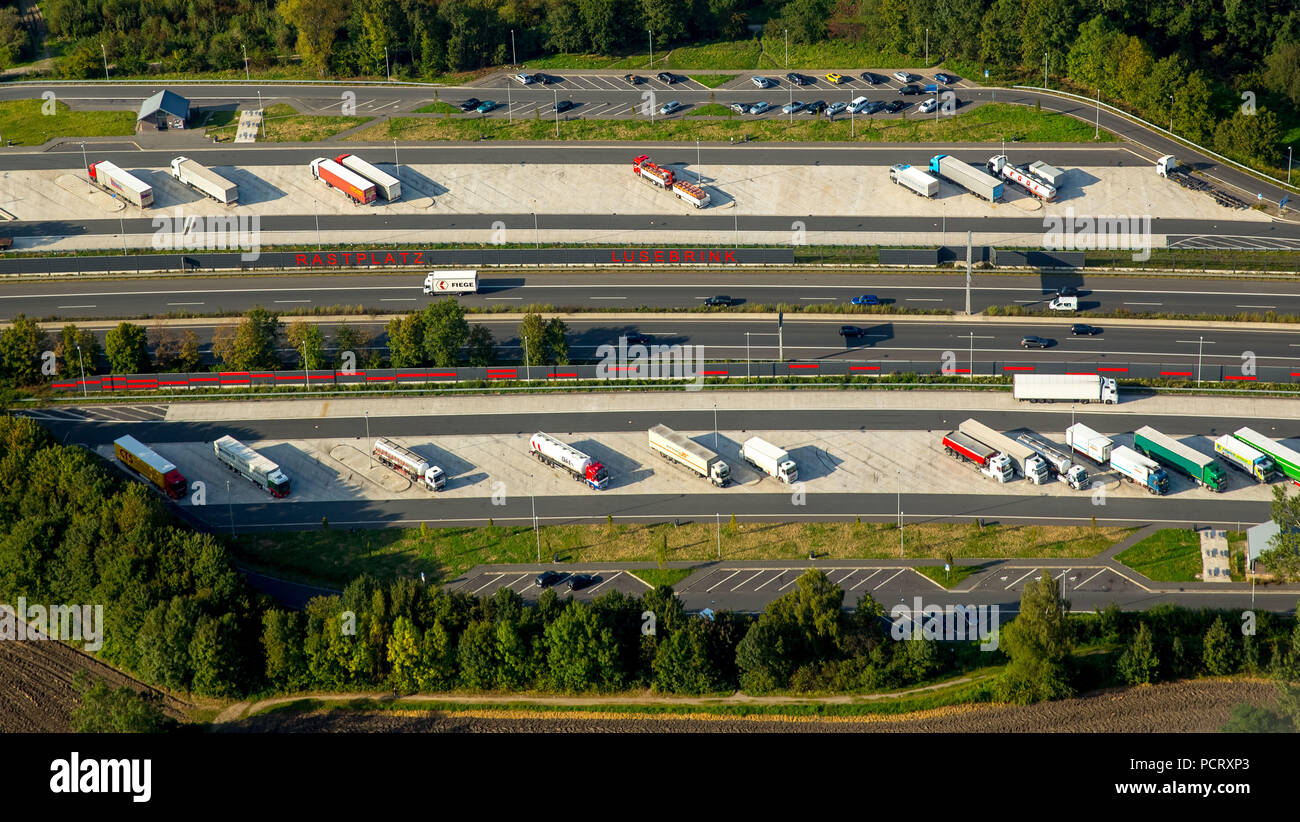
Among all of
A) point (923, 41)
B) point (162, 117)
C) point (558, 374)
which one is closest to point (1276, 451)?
point (558, 374)

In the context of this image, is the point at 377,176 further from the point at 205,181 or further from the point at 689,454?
the point at 689,454

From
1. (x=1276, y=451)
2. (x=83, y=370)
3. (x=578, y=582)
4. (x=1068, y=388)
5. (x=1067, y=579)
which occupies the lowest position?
(x=1067, y=579)

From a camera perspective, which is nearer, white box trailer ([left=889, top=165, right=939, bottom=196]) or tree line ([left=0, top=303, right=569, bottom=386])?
tree line ([left=0, top=303, right=569, bottom=386])

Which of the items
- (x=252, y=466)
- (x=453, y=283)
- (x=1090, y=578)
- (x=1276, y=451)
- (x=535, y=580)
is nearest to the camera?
(x=1090, y=578)

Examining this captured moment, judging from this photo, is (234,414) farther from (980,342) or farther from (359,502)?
(980,342)

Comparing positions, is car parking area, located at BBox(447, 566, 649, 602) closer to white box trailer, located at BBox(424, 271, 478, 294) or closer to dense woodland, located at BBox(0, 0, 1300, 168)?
white box trailer, located at BBox(424, 271, 478, 294)

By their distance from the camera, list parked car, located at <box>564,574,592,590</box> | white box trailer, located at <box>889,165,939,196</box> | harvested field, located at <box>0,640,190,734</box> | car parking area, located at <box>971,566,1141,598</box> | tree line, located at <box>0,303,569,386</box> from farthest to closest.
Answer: white box trailer, located at <box>889,165,939,196</box>, tree line, located at <box>0,303,569,386</box>, parked car, located at <box>564,574,592,590</box>, car parking area, located at <box>971,566,1141,598</box>, harvested field, located at <box>0,640,190,734</box>

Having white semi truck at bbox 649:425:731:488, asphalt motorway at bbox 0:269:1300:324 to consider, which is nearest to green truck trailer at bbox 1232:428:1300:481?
asphalt motorway at bbox 0:269:1300:324
